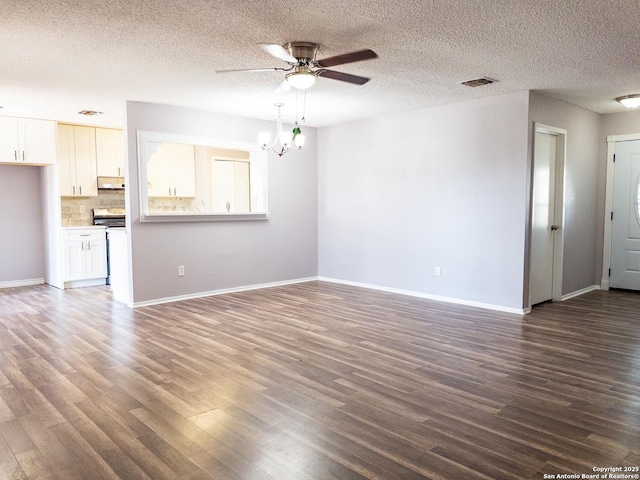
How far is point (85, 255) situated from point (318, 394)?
553 centimetres

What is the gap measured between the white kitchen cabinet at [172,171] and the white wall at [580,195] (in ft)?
19.1

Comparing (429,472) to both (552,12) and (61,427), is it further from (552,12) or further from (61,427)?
(552,12)

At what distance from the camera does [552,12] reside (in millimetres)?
2914

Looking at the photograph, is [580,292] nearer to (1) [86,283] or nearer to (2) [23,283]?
(1) [86,283]

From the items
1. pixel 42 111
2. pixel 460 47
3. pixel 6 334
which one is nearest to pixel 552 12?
pixel 460 47

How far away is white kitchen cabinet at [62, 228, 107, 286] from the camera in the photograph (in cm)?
686

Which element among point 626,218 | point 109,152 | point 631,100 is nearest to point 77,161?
point 109,152

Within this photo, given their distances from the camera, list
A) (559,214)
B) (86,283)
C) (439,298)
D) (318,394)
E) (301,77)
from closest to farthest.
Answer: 1. (318,394)
2. (301,77)
3. (559,214)
4. (439,298)
5. (86,283)

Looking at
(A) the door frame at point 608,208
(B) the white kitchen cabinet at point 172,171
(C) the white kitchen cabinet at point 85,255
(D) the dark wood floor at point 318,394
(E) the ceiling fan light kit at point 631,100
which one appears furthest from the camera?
(B) the white kitchen cabinet at point 172,171

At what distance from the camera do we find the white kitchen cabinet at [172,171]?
7.80 metres

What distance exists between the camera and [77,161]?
711 centimetres

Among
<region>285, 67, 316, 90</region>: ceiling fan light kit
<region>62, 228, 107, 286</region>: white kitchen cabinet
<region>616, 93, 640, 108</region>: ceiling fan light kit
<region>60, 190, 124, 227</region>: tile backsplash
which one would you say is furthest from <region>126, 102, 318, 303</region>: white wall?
<region>616, 93, 640, 108</region>: ceiling fan light kit

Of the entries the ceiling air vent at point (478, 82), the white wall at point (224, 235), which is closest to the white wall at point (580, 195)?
→ the ceiling air vent at point (478, 82)

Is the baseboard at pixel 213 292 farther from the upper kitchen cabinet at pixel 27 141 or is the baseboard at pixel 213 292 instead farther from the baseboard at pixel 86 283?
the upper kitchen cabinet at pixel 27 141
